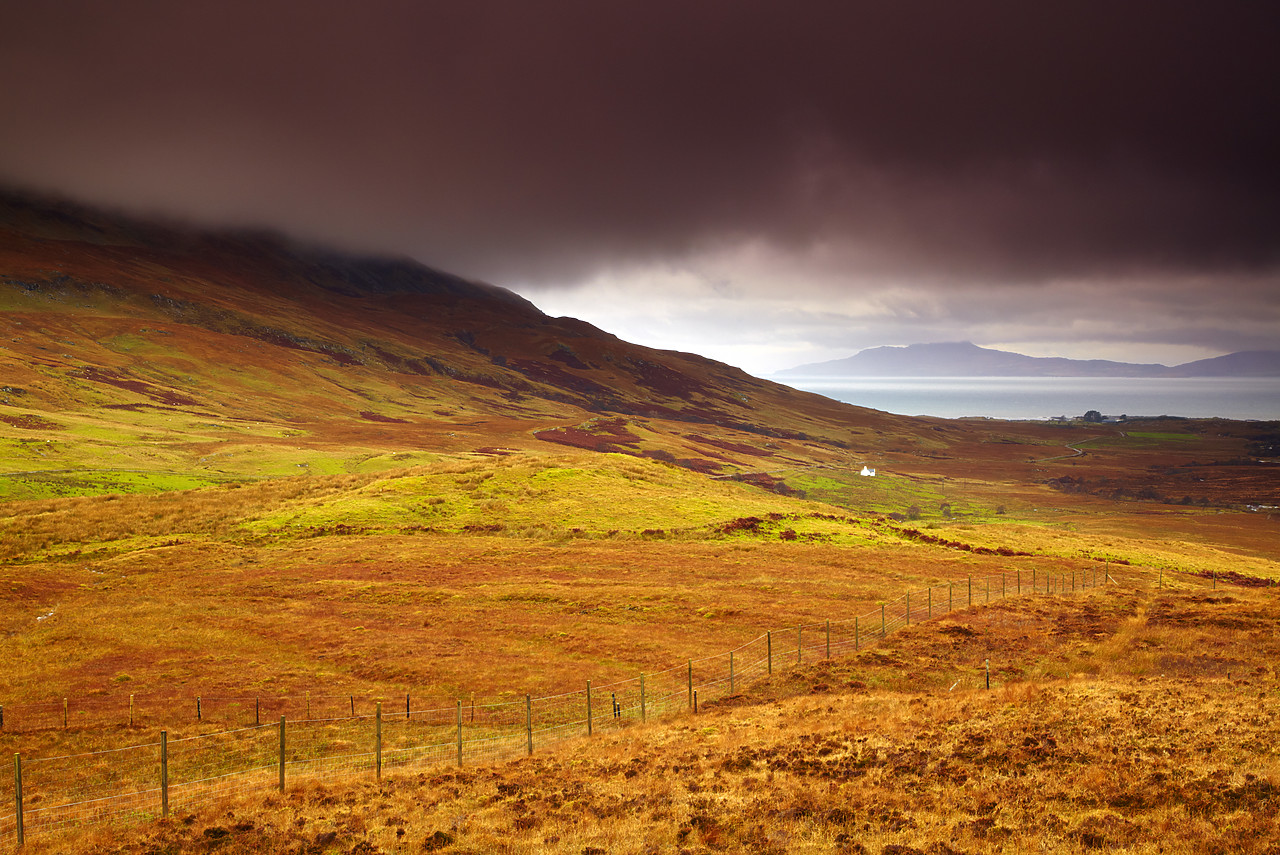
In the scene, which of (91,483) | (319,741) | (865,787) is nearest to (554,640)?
(319,741)

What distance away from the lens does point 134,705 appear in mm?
24750

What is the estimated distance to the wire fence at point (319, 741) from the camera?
17.0m

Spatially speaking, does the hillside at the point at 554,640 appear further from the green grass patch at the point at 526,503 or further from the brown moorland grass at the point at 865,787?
the green grass patch at the point at 526,503

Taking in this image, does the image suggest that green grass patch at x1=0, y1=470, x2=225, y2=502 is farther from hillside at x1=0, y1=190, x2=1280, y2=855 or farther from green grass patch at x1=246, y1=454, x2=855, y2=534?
green grass patch at x1=246, y1=454, x2=855, y2=534

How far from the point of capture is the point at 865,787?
15195mm

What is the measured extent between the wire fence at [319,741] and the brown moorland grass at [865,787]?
5.61 ft

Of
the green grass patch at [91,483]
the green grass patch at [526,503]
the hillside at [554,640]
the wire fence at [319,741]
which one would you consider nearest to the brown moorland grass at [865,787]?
the hillside at [554,640]

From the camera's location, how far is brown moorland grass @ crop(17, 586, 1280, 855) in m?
12.4

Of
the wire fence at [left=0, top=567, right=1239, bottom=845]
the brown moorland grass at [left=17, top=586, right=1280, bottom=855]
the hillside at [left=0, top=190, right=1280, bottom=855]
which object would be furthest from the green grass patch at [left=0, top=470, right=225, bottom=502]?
the brown moorland grass at [left=17, top=586, right=1280, bottom=855]

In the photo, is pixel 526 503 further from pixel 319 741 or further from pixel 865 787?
pixel 865 787

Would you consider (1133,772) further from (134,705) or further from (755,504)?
(755,504)

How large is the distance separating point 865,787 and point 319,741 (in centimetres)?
1819

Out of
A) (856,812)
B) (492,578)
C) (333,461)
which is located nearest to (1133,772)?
(856,812)

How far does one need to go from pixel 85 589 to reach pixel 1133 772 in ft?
174
